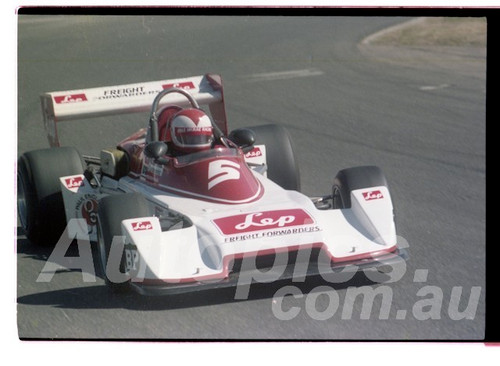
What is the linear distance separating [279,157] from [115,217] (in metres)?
2.36

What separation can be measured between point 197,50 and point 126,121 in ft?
14.7

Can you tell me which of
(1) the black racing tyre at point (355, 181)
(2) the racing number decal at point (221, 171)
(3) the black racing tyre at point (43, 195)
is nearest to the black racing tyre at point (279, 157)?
(1) the black racing tyre at point (355, 181)

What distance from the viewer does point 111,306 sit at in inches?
271

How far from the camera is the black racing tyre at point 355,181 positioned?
7.84 meters

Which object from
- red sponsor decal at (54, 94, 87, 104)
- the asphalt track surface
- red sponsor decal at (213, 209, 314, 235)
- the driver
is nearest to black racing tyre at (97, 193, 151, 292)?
the asphalt track surface

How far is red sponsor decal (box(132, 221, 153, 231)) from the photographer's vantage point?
22.8 ft

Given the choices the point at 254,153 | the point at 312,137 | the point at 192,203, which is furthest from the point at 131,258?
the point at 312,137

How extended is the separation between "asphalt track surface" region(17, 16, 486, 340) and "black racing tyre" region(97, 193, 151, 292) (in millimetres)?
122

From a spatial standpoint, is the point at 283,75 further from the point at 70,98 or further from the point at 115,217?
the point at 115,217

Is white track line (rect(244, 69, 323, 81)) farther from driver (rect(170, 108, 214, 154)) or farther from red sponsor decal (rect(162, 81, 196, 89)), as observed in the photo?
driver (rect(170, 108, 214, 154))

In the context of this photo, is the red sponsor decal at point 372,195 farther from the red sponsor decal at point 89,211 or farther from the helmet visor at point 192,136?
the red sponsor decal at point 89,211

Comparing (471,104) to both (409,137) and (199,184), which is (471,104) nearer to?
(409,137)

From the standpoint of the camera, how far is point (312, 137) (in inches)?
485
